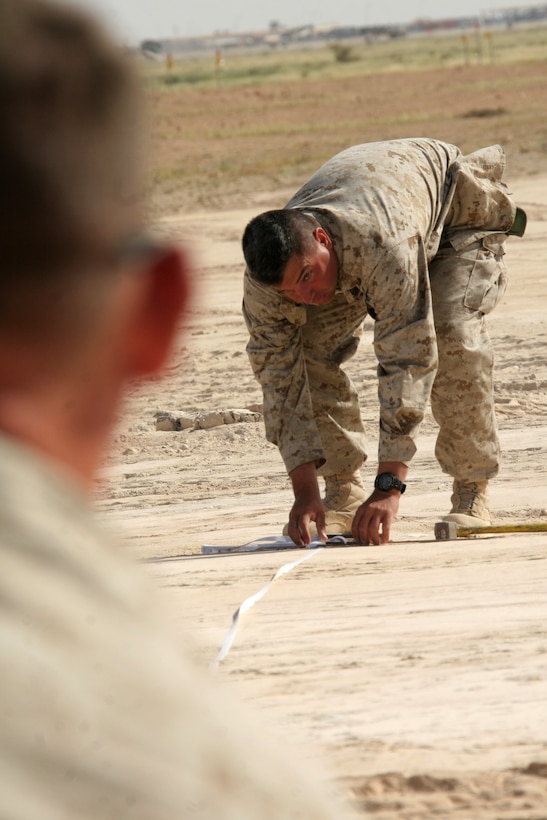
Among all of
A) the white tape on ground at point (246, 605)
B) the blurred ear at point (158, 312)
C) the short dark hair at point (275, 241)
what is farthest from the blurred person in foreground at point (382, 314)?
the blurred ear at point (158, 312)

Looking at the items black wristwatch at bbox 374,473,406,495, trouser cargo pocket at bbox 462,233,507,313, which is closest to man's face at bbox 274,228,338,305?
black wristwatch at bbox 374,473,406,495

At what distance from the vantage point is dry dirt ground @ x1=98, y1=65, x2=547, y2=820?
9.12 feet

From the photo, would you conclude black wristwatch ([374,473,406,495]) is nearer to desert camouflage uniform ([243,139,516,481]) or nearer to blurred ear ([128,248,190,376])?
desert camouflage uniform ([243,139,516,481])

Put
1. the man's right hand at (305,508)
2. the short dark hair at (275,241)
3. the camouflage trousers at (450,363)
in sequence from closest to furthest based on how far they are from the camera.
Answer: the short dark hair at (275,241)
the man's right hand at (305,508)
the camouflage trousers at (450,363)

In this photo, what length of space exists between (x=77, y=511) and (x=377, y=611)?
341 centimetres

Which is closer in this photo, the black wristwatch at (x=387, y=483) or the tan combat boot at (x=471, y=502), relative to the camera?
the black wristwatch at (x=387, y=483)

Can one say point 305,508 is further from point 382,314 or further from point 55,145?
point 55,145

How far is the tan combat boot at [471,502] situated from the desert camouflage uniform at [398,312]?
6 cm

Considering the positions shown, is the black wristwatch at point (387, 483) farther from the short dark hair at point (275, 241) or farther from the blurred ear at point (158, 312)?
the blurred ear at point (158, 312)

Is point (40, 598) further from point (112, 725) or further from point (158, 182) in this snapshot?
point (158, 182)

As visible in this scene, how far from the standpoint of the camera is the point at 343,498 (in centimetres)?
597

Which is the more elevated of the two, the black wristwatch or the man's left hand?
the black wristwatch

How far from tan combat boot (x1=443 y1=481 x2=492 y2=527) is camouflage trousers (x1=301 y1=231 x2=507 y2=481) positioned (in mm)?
49

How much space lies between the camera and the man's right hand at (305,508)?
17.1 ft
